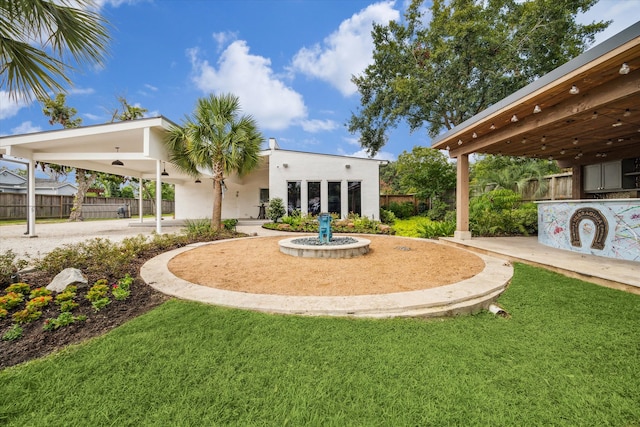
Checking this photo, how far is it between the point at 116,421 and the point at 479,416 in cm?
203

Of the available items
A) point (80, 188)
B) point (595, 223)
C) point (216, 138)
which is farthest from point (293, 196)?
point (80, 188)

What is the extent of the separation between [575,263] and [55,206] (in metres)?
26.5

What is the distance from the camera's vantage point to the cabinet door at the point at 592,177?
8.59 m

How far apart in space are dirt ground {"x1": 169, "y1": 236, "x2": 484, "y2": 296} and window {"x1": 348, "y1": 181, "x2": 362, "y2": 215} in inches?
291

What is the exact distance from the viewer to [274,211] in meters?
12.8

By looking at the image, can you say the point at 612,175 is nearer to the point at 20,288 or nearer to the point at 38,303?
the point at 38,303

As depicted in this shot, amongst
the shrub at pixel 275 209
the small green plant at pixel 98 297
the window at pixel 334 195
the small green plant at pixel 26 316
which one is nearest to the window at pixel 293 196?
the shrub at pixel 275 209

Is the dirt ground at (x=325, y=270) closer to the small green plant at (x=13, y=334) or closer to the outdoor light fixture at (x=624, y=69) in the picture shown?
the small green plant at (x=13, y=334)

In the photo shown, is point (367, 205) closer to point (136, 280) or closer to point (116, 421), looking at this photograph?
point (136, 280)

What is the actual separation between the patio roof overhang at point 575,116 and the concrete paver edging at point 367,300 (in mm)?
3057

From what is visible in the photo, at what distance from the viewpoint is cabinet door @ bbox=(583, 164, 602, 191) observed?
28.2 ft

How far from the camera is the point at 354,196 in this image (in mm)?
13766

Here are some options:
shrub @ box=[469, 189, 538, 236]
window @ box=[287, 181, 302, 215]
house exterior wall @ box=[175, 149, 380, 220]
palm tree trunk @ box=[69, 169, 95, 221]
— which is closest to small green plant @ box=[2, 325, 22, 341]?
shrub @ box=[469, 189, 538, 236]

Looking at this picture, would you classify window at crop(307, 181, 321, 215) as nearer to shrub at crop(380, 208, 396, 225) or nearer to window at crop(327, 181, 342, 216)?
window at crop(327, 181, 342, 216)
